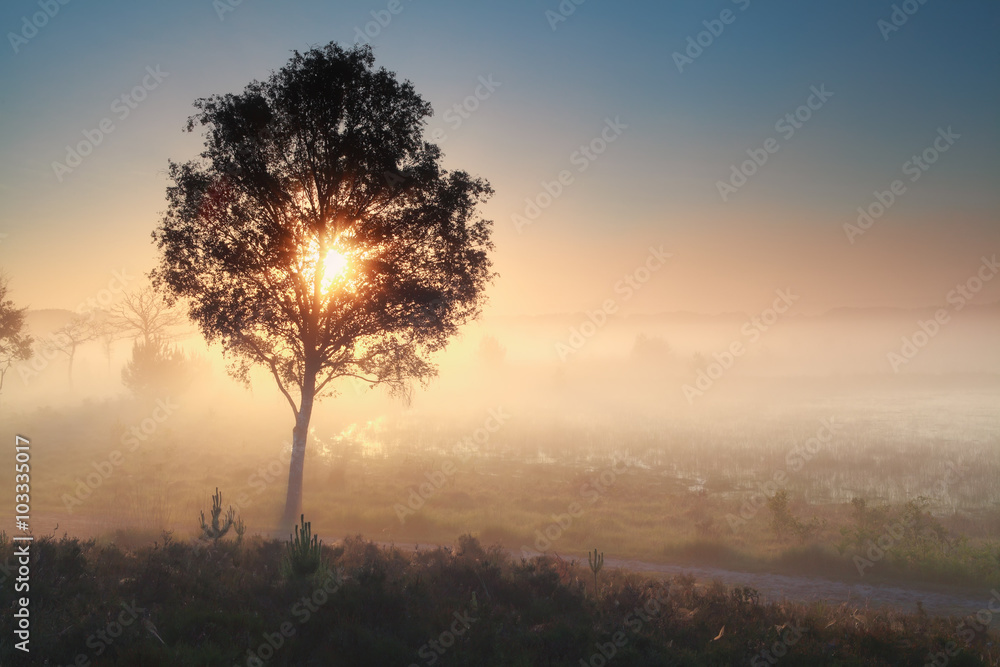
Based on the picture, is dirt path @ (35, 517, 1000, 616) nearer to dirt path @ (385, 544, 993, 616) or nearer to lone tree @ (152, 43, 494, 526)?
dirt path @ (385, 544, 993, 616)

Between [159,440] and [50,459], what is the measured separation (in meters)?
6.42

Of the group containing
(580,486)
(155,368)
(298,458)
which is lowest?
(580,486)

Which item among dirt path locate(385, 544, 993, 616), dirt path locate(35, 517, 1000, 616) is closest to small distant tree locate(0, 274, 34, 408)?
dirt path locate(35, 517, 1000, 616)

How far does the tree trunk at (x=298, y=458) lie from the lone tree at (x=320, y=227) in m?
0.06

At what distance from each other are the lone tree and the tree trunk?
6 cm

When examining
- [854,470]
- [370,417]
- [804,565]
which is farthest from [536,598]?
[370,417]

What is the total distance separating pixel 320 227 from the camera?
1881 centimetres

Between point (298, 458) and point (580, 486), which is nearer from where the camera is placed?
point (298, 458)

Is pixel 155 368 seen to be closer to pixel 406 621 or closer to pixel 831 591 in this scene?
pixel 406 621

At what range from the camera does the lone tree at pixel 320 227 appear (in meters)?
18.3

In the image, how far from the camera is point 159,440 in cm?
3769

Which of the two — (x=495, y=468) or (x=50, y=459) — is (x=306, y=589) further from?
(x=50, y=459)

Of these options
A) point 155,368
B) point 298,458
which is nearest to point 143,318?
point 155,368

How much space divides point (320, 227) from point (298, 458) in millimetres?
8620
